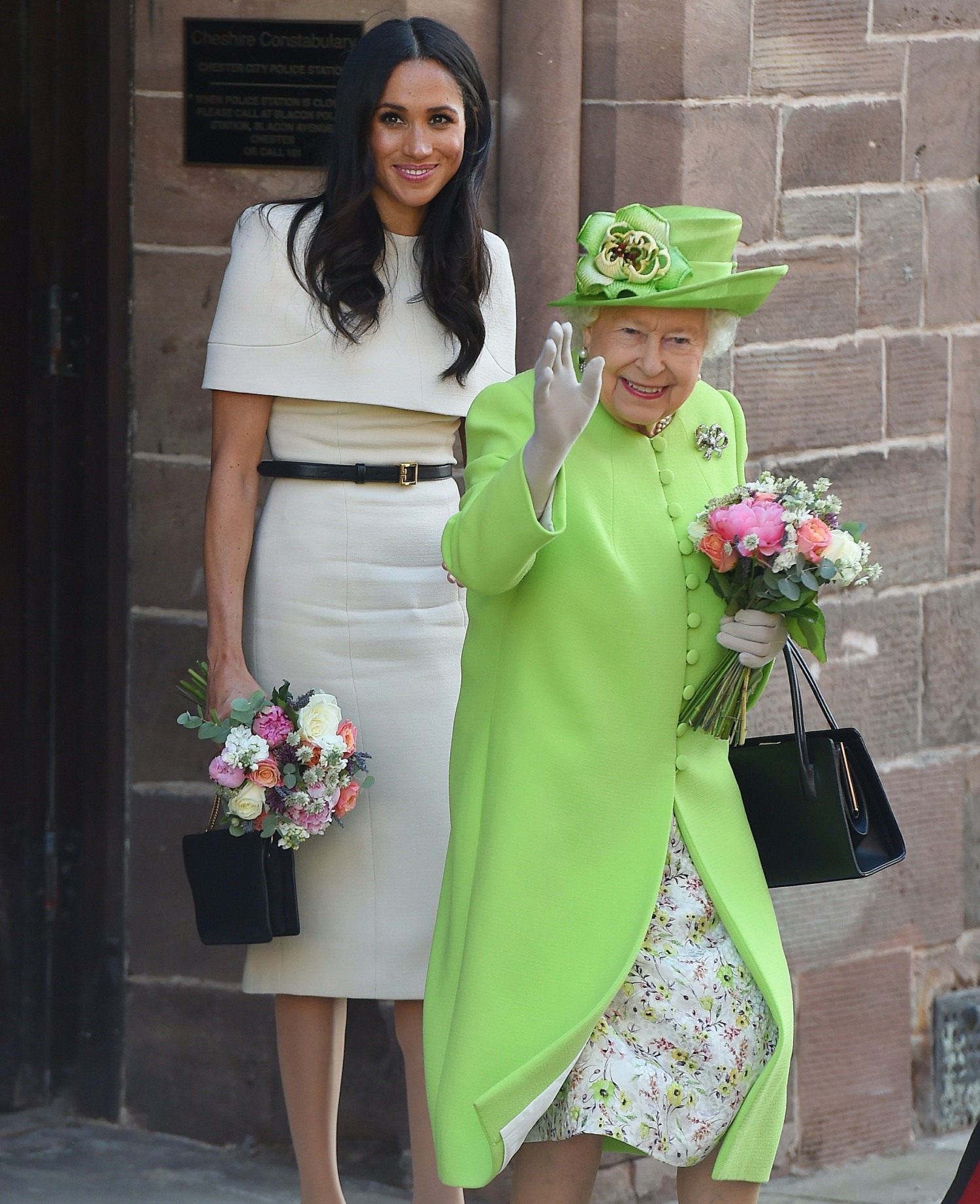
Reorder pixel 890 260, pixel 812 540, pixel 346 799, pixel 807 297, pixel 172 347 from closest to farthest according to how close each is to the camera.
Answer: pixel 812 540, pixel 346 799, pixel 172 347, pixel 807 297, pixel 890 260

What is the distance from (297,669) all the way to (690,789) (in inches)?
33.7

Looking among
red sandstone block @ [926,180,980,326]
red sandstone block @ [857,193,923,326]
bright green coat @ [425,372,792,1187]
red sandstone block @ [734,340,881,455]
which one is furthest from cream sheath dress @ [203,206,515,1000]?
red sandstone block @ [926,180,980,326]

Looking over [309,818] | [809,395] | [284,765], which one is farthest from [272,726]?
[809,395]

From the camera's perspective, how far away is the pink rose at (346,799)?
3.11m

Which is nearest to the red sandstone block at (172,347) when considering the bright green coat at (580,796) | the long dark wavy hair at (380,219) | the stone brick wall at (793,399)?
the stone brick wall at (793,399)

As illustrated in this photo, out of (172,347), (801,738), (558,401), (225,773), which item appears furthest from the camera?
(172,347)

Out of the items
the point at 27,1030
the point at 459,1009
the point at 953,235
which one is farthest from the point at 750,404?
the point at 27,1030

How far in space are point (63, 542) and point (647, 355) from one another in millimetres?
2016

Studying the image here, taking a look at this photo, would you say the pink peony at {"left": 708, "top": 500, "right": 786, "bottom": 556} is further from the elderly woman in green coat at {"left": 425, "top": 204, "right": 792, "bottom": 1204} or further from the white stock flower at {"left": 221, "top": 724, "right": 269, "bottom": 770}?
the white stock flower at {"left": 221, "top": 724, "right": 269, "bottom": 770}

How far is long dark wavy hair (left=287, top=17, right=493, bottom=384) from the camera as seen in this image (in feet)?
10.2

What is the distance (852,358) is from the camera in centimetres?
413

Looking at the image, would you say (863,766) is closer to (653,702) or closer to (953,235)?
(653,702)

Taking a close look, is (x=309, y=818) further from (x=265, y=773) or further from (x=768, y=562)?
(x=768, y=562)

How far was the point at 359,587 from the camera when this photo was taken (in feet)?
10.6
